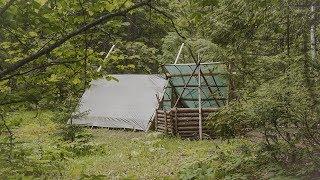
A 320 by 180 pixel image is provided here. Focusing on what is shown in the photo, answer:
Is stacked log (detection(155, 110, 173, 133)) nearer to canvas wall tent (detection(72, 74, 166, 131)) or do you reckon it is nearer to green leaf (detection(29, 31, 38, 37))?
canvas wall tent (detection(72, 74, 166, 131))

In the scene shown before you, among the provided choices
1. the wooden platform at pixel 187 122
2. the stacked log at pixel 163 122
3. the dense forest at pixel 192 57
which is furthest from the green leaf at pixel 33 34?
the stacked log at pixel 163 122

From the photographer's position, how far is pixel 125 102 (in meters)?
20.6

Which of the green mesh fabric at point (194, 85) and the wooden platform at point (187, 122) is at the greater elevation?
the green mesh fabric at point (194, 85)

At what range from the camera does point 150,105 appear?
784 inches

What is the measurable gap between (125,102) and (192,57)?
483 inches

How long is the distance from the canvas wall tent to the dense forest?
20.6ft

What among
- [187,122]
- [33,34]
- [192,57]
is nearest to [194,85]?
[187,122]

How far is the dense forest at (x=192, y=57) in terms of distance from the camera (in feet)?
15.0

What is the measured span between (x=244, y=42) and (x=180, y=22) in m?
3.36

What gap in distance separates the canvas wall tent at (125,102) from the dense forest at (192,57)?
20.6 ft

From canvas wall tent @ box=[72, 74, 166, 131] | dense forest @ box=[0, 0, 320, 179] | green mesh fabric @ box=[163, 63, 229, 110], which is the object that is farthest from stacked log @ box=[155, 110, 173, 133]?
dense forest @ box=[0, 0, 320, 179]

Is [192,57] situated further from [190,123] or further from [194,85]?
[194,85]

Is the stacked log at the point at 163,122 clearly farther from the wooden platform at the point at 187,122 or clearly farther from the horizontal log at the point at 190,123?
the horizontal log at the point at 190,123

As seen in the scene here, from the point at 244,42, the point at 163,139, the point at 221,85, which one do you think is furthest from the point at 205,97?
the point at 244,42
